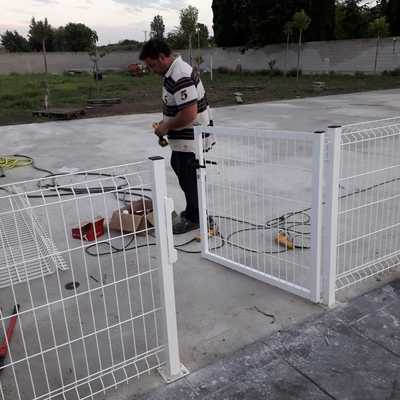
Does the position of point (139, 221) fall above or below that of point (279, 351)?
above

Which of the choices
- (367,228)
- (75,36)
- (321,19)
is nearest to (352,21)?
(321,19)

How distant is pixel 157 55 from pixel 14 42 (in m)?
46.8

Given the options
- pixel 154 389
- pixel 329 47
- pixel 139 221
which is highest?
pixel 329 47

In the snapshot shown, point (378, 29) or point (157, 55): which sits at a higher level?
point (378, 29)

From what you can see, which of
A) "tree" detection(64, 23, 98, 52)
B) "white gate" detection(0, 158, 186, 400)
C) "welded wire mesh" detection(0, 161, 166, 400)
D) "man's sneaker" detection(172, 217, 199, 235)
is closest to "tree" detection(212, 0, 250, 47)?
"tree" detection(64, 23, 98, 52)

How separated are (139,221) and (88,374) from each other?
1.44 m

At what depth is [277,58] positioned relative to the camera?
25.4 metres

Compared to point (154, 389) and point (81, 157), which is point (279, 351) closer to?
point (154, 389)

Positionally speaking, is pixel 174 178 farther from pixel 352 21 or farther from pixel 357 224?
pixel 352 21

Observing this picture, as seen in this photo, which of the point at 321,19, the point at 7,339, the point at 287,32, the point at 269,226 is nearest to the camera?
the point at 7,339

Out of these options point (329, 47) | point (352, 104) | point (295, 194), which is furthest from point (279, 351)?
point (329, 47)

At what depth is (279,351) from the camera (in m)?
1.91

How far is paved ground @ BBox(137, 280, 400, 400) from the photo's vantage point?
167 cm

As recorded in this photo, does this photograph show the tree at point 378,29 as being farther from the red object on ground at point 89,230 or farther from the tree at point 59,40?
the tree at point 59,40
